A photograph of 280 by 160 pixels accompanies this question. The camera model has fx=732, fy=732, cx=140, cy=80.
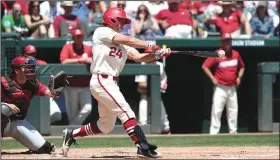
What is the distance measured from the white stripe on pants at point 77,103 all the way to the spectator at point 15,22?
54.5 inches

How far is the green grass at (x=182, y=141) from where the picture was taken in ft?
33.6

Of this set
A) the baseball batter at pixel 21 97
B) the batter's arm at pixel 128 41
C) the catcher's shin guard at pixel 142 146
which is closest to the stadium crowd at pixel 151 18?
the baseball batter at pixel 21 97

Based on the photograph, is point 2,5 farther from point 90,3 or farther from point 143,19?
point 143,19

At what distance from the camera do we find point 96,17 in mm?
13273

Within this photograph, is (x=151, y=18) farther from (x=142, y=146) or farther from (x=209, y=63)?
(x=142, y=146)

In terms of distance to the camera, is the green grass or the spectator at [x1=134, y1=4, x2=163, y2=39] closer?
the green grass

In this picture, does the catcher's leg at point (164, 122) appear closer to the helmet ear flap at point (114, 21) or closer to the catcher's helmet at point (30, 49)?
the catcher's helmet at point (30, 49)

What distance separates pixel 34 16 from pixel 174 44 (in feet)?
8.19

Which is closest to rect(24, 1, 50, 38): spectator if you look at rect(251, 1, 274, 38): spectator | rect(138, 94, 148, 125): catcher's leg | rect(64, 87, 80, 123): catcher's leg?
rect(64, 87, 80, 123): catcher's leg

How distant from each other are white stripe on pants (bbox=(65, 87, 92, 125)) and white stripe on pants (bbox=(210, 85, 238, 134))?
2207mm

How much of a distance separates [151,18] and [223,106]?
2061 mm

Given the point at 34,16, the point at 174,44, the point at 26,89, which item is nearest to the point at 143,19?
the point at 174,44

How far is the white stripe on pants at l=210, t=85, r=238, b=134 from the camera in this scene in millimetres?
12859

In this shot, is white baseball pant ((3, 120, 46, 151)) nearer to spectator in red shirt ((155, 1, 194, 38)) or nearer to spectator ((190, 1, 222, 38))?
spectator in red shirt ((155, 1, 194, 38))
